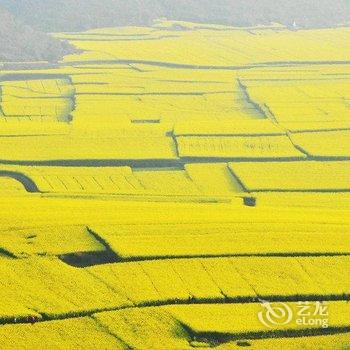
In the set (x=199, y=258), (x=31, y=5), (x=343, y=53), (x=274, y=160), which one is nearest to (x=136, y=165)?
(x=274, y=160)

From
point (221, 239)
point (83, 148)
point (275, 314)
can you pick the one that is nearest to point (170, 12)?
point (83, 148)

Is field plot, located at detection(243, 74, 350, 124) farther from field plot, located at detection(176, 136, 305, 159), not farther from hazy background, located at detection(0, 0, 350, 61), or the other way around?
hazy background, located at detection(0, 0, 350, 61)

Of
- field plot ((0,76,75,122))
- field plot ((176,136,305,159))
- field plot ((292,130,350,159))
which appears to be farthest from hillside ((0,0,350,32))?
field plot ((292,130,350,159))

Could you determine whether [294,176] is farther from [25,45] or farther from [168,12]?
[168,12]

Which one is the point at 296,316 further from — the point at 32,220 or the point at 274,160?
the point at 274,160

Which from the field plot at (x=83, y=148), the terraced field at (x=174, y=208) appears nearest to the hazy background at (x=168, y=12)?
the terraced field at (x=174, y=208)

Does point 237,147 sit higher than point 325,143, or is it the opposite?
point 325,143

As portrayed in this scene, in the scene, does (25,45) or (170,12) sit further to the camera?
(170,12)

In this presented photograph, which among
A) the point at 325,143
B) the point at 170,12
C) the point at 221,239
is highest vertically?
the point at 170,12
